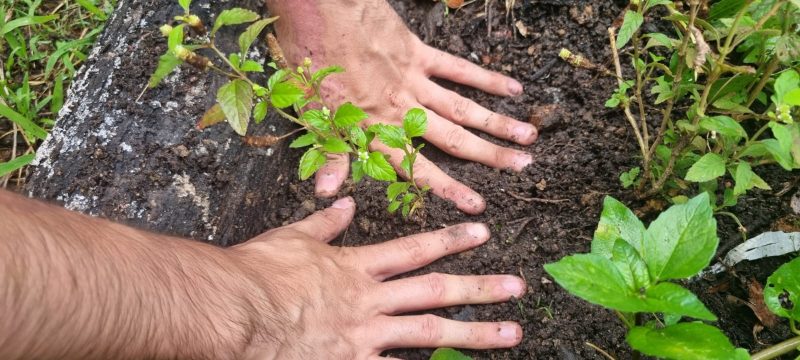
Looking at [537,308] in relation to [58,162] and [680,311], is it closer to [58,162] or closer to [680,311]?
[680,311]

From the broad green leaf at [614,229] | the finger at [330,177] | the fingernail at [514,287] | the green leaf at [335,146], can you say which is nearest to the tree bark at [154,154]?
the finger at [330,177]

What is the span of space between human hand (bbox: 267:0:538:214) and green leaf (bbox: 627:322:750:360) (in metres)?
1.01

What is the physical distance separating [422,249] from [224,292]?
69cm

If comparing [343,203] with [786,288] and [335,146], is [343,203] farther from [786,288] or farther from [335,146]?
[786,288]

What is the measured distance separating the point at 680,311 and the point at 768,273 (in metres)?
0.91

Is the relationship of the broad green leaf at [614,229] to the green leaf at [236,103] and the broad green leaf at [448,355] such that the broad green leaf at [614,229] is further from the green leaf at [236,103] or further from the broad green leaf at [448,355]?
the green leaf at [236,103]

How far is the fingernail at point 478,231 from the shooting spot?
196cm

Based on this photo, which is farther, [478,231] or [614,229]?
[478,231]

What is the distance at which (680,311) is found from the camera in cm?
99

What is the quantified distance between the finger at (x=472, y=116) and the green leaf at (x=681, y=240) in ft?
3.35

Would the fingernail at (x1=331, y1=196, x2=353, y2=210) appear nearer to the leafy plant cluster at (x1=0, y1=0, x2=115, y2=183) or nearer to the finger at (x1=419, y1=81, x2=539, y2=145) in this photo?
the finger at (x1=419, y1=81, x2=539, y2=145)

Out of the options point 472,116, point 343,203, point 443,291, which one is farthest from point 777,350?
point 343,203

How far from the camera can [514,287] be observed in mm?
1862

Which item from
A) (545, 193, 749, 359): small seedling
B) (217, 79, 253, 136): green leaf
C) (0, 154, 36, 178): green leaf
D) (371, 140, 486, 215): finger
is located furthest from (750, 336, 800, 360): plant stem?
(0, 154, 36, 178): green leaf
